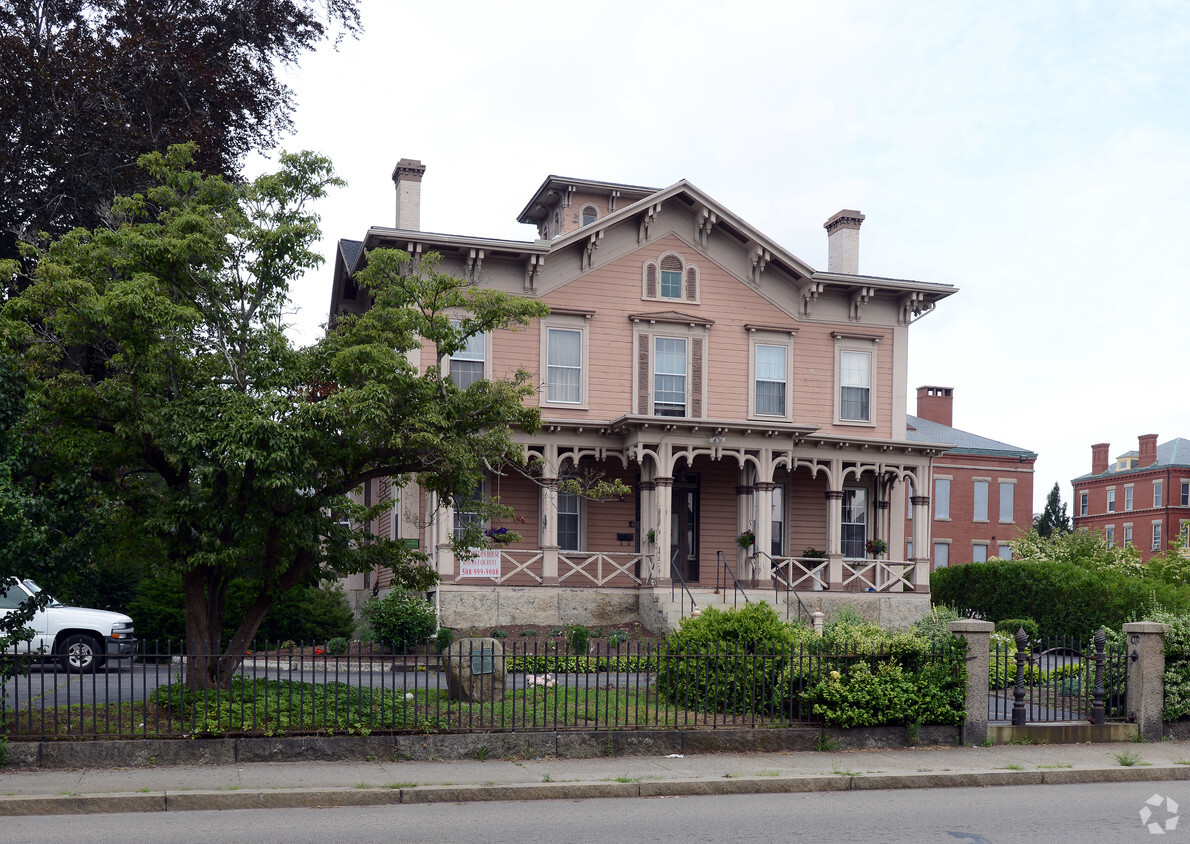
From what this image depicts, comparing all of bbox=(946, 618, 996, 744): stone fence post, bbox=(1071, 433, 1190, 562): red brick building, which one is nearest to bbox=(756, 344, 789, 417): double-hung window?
bbox=(946, 618, 996, 744): stone fence post

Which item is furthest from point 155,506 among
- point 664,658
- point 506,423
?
point 664,658

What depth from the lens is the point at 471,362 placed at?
26.1 m

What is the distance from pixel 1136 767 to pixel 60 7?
85.3 feet

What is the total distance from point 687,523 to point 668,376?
3666mm

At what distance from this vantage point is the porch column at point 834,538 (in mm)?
26891

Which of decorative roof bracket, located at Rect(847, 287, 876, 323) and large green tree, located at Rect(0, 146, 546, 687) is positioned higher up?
decorative roof bracket, located at Rect(847, 287, 876, 323)

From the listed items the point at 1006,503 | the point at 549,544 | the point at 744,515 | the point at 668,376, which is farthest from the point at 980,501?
the point at 549,544

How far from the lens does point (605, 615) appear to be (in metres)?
25.3

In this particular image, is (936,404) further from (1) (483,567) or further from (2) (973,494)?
(1) (483,567)

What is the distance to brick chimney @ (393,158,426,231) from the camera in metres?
26.3

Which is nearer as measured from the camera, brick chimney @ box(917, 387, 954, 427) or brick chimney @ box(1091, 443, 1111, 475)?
brick chimney @ box(917, 387, 954, 427)

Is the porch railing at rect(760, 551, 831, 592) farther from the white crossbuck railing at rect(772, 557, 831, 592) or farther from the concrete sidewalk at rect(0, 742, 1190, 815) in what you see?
the concrete sidewalk at rect(0, 742, 1190, 815)

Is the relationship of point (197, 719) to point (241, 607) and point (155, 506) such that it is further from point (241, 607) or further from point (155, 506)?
point (241, 607)

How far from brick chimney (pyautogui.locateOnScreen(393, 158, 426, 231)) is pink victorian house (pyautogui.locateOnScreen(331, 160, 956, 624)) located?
5 cm
